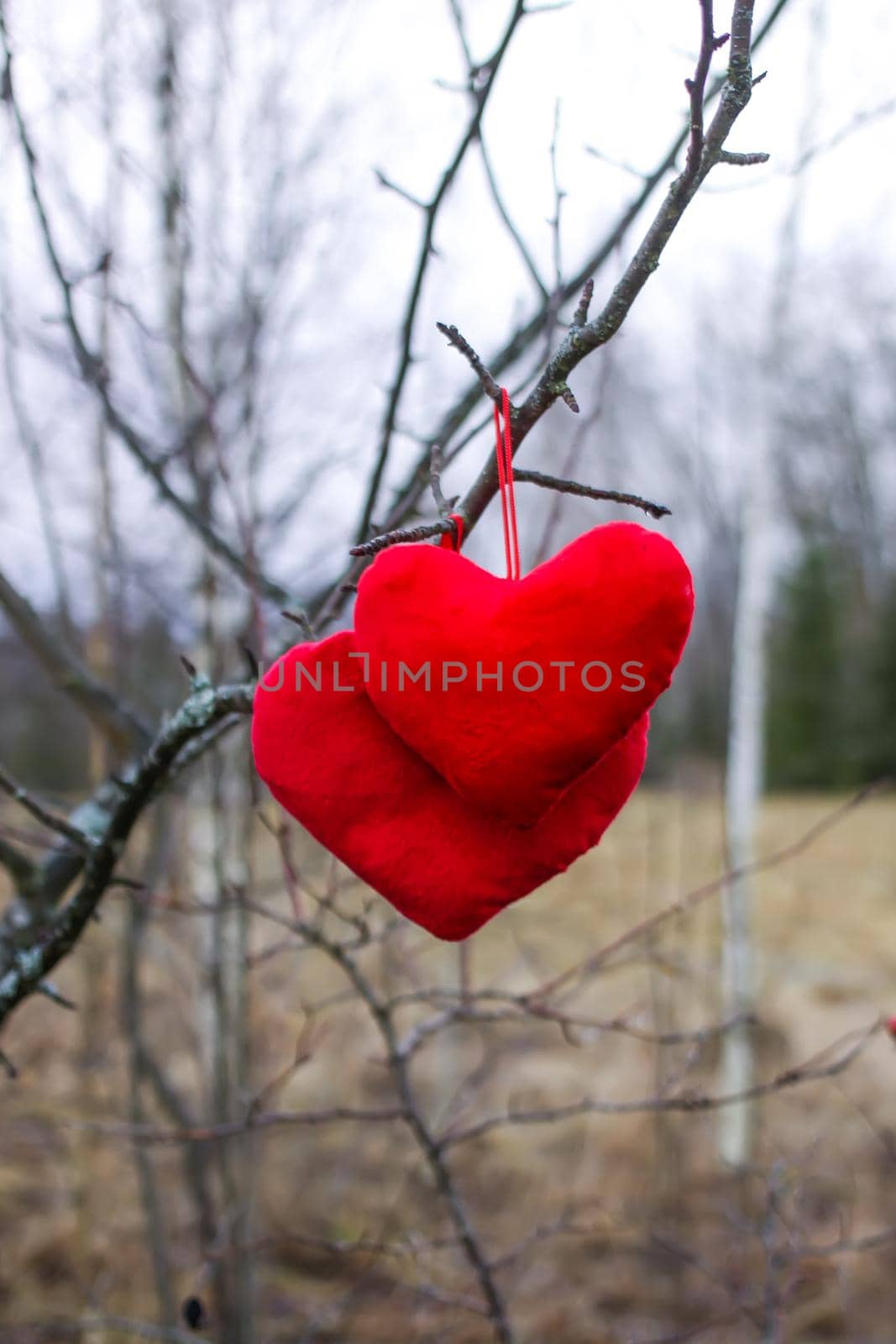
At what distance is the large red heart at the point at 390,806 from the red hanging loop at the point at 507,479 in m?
0.14

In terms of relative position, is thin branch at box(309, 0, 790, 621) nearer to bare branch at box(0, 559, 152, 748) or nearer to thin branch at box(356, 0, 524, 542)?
thin branch at box(356, 0, 524, 542)

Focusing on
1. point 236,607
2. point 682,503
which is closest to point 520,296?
point 236,607

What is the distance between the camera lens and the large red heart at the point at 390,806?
0.74m

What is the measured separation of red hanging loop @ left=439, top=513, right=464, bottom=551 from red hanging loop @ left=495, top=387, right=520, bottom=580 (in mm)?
36

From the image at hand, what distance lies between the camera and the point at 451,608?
2.31 feet

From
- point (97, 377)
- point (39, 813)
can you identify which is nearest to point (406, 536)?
point (39, 813)

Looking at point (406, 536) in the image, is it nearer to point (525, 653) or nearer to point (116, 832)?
point (525, 653)

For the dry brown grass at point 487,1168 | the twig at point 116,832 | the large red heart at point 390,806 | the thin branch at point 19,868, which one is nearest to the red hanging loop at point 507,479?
the large red heart at point 390,806

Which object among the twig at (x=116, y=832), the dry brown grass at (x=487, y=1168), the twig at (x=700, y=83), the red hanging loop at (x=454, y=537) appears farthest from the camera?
the dry brown grass at (x=487, y=1168)

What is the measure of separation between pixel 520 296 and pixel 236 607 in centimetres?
129

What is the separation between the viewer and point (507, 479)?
71cm

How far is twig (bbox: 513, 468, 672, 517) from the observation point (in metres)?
0.68

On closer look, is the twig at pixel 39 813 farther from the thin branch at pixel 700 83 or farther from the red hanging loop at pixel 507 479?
the thin branch at pixel 700 83

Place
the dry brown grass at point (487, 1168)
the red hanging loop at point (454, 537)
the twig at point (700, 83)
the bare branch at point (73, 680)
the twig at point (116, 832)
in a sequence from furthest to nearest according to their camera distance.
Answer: the dry brown grass at point (487, 1168)
the bare branch at point (73, 680)
the twig at point (116, 832)
the red hanging loop at point (454, 537)
the twig at point (700, 83)
